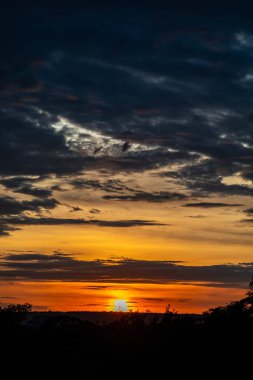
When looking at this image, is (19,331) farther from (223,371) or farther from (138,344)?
(223,371)

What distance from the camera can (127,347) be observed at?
9.33 m

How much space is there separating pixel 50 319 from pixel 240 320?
10.7 feet

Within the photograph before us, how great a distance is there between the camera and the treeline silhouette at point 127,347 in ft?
29.1

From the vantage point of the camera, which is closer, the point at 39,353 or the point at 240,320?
the point at 39,353

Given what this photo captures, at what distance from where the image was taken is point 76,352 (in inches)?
356

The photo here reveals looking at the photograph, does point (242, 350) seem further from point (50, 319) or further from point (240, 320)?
point (50, 319)

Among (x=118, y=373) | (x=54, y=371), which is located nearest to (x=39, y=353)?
(x=54, y=371)

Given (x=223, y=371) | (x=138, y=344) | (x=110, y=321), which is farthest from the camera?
(x=110, y=321)

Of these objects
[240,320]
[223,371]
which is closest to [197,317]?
[240,320]

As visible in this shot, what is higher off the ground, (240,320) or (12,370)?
(240,320)

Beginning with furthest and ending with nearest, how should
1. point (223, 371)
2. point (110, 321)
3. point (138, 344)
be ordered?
point (110, 321) → point (138, 344) → point (223, 371)

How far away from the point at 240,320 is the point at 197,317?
1.02 meters

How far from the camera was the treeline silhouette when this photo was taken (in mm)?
8867

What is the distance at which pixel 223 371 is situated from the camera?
8.82 metres
